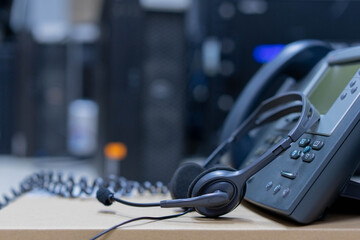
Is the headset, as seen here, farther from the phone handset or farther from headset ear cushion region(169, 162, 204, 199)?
the phone handset

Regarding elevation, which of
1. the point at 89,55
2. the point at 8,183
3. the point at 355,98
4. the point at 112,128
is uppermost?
the point at 355,98

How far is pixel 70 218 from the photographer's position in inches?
15.6

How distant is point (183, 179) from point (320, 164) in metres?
0.14

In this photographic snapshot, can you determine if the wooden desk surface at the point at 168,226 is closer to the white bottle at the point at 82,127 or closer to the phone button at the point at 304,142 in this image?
the phone button at the point at 304,142

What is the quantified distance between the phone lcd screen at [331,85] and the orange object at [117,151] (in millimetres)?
734

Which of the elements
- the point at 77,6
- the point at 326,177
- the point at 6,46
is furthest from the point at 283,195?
the point at 77,6

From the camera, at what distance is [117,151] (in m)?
1.17

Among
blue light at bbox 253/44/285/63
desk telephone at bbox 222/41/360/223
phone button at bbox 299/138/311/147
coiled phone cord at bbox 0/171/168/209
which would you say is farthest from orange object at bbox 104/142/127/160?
phone button at bbox 299/138/311/147

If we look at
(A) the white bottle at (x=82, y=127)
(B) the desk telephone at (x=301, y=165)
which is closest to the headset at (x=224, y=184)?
(B) the desk telephone at (x=301, y=165)

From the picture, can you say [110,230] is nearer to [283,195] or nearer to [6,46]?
[283,195]

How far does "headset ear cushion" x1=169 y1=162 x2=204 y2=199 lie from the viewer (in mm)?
446

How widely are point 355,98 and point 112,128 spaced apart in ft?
2.77

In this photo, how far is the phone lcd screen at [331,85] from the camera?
445 mm
